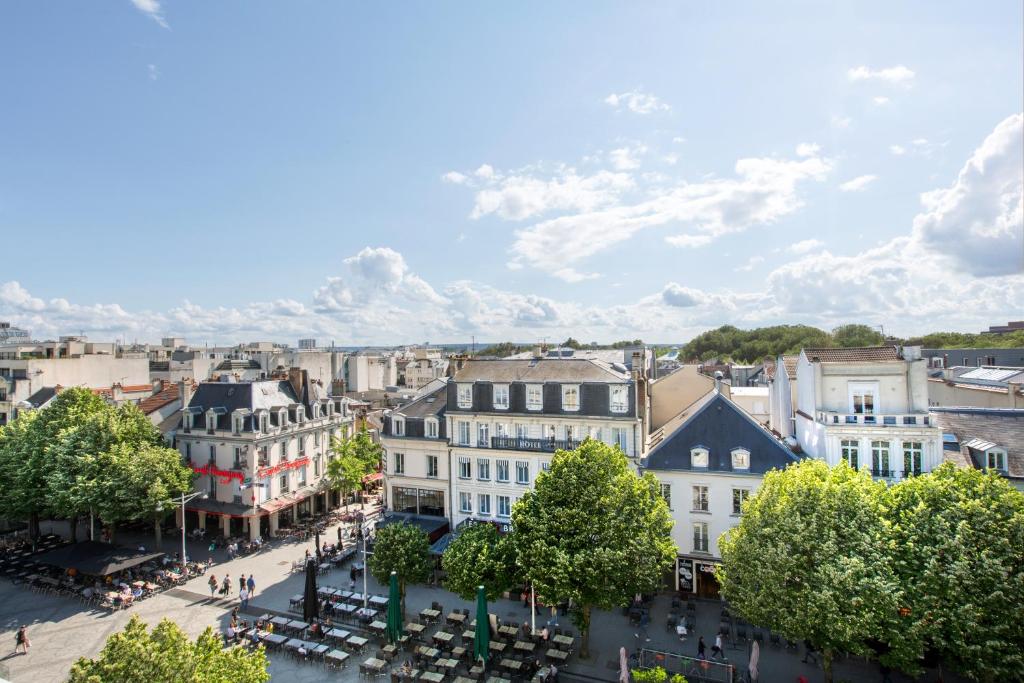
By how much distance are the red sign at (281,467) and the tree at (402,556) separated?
1901 centimetres

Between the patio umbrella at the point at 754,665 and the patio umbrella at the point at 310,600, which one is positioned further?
the patio umbrella at the point at 310,600

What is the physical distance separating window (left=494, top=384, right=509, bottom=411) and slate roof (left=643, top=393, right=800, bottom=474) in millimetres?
10390

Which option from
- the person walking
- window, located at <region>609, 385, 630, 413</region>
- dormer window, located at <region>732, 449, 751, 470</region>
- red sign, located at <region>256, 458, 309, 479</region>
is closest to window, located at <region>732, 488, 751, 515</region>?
dormer window, located at <region>732, 449, 751, 470</region>

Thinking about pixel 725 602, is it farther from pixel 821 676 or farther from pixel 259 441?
pixel 259 441

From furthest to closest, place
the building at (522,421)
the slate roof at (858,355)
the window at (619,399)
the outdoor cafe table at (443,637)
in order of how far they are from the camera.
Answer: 1. the building at (522,421)
2. the window at (619,399)
3. the slate roof at (858,355)
4. the outdoor cafe table at (443,637)

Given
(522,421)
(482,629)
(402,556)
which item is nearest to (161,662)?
(482,629)

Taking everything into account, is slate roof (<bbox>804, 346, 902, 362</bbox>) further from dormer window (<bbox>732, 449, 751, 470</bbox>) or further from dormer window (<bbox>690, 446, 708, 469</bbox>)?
dormer window (<bbox>690, 446, 708, 469</bbox>)

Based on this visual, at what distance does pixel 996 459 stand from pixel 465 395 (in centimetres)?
3153

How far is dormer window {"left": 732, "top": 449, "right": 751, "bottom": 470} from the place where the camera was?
1303 inches

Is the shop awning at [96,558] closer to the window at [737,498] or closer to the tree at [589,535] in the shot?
the tree at [589,535]

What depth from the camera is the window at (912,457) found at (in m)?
30.2

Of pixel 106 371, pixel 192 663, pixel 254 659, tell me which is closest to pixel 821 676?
pixel 254 659

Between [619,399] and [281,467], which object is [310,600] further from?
[619,399]

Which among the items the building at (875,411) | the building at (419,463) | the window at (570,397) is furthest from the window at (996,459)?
the building at (419,463)
